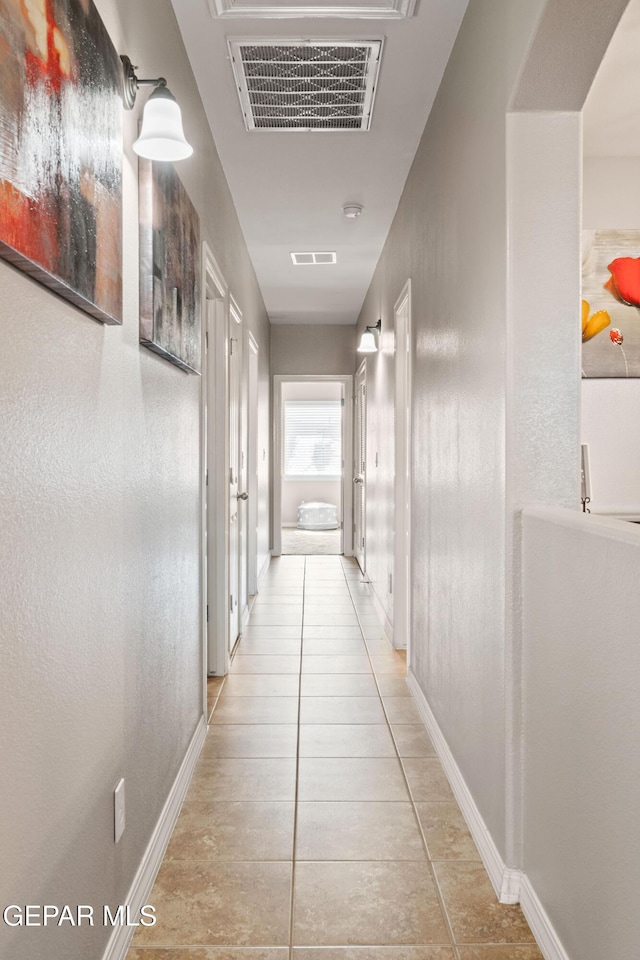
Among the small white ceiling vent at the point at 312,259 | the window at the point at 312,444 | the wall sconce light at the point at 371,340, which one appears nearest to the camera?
the small white ceiling vent at the point at 312,259

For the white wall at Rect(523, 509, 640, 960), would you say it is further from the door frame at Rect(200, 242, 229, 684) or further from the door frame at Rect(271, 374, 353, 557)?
the door frame at Rect(271, 374, 353, 557)

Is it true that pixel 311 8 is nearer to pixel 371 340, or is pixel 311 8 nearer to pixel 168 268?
pixel 168 268

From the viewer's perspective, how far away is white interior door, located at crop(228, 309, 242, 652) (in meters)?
3.96

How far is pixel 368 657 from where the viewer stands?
395 cm

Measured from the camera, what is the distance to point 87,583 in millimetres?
1361

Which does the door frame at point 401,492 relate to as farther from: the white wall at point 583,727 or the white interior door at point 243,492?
the white wall at point 583,727

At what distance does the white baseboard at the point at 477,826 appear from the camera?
70.3 inches

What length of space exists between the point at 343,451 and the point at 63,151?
690cm

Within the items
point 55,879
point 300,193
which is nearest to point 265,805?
point 55,879

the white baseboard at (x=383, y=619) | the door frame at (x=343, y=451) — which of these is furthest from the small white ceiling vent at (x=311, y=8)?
the door frame at (x=343, y=451)

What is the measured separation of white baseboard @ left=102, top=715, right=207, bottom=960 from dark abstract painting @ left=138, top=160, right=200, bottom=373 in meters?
1.38

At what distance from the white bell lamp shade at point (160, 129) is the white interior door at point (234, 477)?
2.44 meters

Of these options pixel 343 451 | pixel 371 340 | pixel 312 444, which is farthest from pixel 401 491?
pixel 312 444

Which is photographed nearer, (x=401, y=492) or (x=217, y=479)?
(x=217, y=479)
